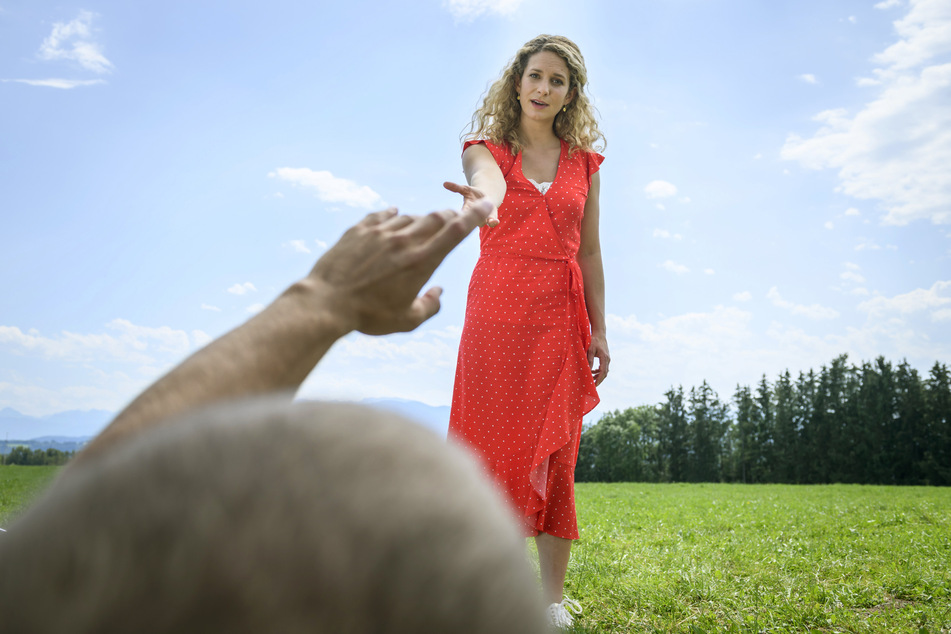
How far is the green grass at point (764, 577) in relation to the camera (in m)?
3.86

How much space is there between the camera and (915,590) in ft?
15.2

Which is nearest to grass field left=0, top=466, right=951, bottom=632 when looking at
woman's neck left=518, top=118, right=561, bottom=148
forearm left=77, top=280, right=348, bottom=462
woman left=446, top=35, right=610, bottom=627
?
forearm left=77, top=280, right=348, bottom=462

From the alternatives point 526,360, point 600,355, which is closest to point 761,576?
point 600,355

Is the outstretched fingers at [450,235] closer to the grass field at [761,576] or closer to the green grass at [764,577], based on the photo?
the grass field at [761,576]

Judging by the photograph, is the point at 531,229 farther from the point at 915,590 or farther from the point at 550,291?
the point at 915,590

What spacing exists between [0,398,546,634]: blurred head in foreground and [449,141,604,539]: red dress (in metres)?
2.94

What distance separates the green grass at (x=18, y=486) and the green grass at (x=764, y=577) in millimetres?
3065

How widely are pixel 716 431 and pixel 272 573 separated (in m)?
68.4

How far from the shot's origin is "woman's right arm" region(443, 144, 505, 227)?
1.94 m

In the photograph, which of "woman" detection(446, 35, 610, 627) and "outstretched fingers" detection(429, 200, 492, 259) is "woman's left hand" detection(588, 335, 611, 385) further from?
"outstretched fingers" detection(429, 200, 492, 259)

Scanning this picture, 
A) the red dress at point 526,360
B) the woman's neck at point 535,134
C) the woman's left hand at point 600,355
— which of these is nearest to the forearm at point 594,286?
the woman's left hand at point 600,355

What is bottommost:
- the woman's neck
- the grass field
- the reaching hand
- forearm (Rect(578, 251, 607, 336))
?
the grass field

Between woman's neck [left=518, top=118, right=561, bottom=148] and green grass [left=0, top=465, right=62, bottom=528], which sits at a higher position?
woman's neck [left=518, top=118, right=561, bottom=148]

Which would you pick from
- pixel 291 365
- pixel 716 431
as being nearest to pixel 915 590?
pixel 291 365
